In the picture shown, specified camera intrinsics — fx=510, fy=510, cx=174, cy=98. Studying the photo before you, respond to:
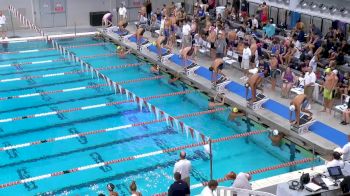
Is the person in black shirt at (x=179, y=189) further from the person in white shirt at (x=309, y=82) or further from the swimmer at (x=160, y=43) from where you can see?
the swimmer at (x=160, y=43)

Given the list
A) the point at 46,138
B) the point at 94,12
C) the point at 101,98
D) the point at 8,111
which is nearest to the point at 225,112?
the point at 101,98

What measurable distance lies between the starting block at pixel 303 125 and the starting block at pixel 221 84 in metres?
3.39

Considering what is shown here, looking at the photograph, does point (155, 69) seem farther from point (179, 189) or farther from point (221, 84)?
point (179, 189)

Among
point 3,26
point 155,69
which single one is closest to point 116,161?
point 155,69

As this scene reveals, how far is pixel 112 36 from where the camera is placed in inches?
890

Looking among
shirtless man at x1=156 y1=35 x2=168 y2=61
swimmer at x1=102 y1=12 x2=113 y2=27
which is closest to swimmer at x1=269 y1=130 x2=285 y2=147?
shirtless man at x1=156 y1=35 x2=168 y2=61

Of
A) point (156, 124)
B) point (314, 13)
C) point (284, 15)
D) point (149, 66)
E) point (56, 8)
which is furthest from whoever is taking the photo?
point (56, 8)

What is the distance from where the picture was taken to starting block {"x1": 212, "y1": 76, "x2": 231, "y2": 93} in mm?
15841

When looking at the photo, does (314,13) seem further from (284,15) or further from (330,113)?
(330,113)

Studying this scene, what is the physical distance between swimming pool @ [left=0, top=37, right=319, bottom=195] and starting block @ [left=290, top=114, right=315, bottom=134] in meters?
0.52

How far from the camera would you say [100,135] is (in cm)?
1338

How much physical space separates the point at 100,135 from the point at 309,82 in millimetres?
5858

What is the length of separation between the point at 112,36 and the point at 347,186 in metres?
15.9

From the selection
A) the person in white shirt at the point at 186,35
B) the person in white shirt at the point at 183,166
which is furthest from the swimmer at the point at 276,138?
the person in white shirt at the point at 186,35
